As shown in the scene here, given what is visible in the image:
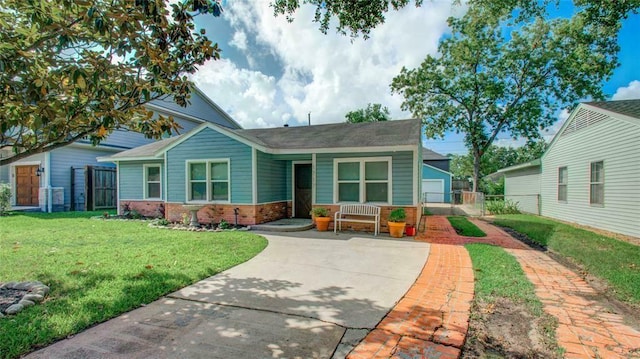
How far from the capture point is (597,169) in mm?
10141

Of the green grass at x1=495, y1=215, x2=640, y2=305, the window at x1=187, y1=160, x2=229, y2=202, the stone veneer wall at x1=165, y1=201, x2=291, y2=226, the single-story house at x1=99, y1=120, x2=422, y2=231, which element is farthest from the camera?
the window at x1=187, y1=160, x2=229, y2=202

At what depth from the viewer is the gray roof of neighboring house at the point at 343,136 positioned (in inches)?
376

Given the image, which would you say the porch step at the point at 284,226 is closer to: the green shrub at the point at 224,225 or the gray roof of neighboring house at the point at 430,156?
the green shrub at the point at 224,225

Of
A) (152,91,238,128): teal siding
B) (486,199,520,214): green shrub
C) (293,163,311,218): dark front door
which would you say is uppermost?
(152,91,238,128): teal siding

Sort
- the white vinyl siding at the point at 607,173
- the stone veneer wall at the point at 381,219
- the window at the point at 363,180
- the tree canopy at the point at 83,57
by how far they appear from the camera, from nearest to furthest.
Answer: the tree canopy at the point at 83,57 < the white vinyl siding at the point at 607,173 < the stone veneer wall at the point at 381,219 < the window at the point at 363,180

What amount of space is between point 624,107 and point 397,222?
7.94 m

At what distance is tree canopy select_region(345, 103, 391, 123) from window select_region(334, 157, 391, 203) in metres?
28.5

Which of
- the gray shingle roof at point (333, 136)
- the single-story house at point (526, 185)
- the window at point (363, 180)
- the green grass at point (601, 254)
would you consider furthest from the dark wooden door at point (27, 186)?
the single-story house at point (526, 185)

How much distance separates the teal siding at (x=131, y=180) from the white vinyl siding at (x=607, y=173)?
16.4 metres

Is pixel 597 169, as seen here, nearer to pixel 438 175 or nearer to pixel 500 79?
pixel 500 79

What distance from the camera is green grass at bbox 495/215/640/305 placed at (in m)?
4.50

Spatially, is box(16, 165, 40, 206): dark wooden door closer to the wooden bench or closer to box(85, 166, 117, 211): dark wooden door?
box(85, 166, 117, 211): dark wooden door

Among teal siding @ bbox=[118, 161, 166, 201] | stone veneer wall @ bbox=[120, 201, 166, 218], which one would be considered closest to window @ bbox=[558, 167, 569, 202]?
stone veneer wall @ bbox=[120, 201, 166, 218]

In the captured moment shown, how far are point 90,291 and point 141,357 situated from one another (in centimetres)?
213
